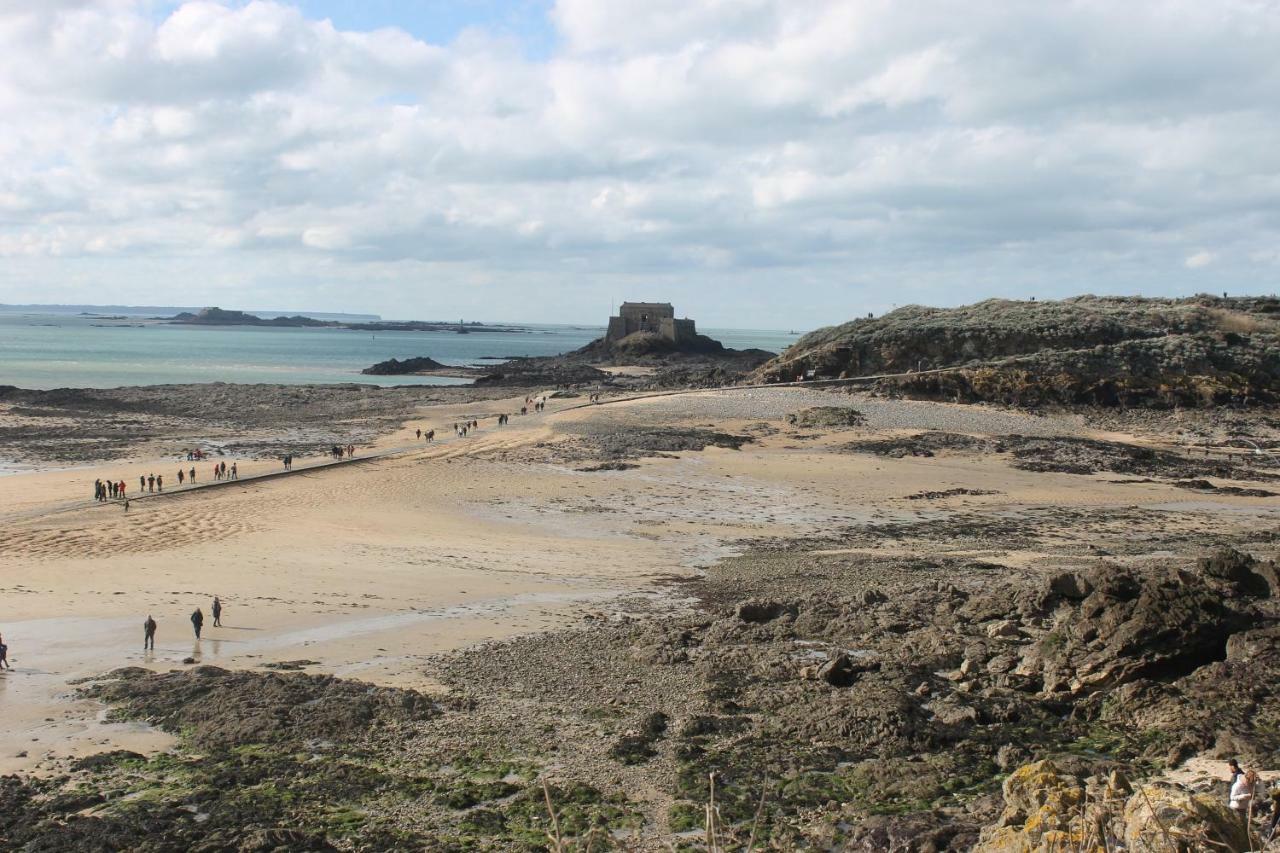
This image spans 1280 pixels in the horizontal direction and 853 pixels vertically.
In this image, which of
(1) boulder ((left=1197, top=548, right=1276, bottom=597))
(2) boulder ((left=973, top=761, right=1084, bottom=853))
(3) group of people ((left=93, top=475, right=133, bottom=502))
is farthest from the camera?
(3) group of people ((left=93, top=475, right=133, bottom=502))

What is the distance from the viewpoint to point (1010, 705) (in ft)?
38.7

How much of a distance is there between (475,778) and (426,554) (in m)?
11.3

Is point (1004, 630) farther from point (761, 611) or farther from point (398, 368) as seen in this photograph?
point (398, 368)

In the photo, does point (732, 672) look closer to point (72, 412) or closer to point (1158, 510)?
point (1158, 510)

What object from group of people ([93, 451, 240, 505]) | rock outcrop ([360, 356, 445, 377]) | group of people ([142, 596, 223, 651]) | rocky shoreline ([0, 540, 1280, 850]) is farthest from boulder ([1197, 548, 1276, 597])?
rock outcrop ([360, 356, 445, 377])

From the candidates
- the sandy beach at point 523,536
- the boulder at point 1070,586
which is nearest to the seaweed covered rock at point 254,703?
the sandy beach at point 523,536

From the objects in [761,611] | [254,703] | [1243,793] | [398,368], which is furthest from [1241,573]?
[398,368]

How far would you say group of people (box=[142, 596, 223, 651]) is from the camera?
14141 mm

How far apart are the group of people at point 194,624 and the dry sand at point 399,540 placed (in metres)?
0.16

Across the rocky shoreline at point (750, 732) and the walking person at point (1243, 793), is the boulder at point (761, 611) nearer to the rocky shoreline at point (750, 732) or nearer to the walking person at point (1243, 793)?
the rocky shoreline at point (750, 732)

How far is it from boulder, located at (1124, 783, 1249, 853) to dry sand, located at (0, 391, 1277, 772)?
8778 millimetres

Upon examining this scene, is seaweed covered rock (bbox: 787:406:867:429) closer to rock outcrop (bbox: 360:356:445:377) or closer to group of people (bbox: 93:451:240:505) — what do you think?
group of people (bbox: 93:451:240:505)

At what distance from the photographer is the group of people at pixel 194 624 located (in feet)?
46.4

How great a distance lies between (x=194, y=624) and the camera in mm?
14695
